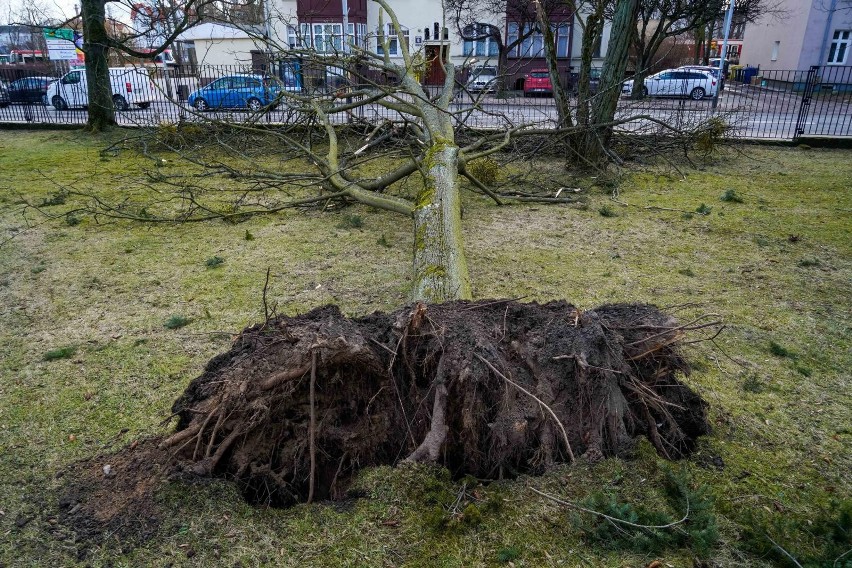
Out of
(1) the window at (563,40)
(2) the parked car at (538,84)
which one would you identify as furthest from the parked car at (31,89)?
(1) the window at (563,40)

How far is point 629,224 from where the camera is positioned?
288 inches

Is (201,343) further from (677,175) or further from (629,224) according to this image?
(677,175)

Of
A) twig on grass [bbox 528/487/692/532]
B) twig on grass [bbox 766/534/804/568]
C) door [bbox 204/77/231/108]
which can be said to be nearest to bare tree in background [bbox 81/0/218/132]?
door [bbox 204/77/231/108]

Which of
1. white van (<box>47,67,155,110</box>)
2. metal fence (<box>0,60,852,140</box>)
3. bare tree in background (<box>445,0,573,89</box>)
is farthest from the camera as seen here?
bare tree in background (<box>445,0,573,89</box>)

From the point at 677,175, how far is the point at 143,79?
16.6 meters

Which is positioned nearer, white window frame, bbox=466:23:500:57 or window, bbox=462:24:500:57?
window, bbox=462:24:500:57

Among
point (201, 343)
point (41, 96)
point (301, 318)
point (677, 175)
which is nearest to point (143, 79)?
point (41, 96)

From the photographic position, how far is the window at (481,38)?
93.6 feet

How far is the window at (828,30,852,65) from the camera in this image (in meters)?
28.0

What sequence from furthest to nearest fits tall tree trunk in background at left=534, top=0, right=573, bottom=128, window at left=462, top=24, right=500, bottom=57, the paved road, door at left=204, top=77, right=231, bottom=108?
window at left=462, top=24, right=500, bottom=57
door at left=204, top=77, right=231, bottom=108
the paved road
tall tree trunk in background at left=534, top=0, right=573, bottom=128

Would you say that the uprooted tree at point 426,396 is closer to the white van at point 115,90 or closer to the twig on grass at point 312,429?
the twig on grass at point 312,429

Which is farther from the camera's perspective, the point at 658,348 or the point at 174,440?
the point at 658,348

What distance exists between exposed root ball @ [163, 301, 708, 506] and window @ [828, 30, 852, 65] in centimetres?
3261

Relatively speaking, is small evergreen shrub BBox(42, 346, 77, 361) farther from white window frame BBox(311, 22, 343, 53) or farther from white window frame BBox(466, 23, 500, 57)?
white window frame BBox(466, 23, 500, 57)
